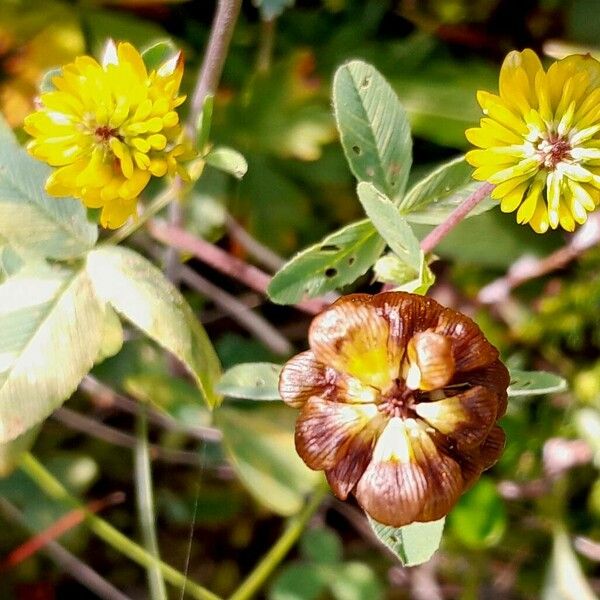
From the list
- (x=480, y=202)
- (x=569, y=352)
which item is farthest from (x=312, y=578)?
(x=480, y=202)

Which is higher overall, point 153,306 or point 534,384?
point 153,306

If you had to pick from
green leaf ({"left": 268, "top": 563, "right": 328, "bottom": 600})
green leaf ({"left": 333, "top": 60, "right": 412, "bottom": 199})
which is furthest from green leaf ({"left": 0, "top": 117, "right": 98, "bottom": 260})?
green leaf ({"left": 268, "top": 563, "right": 328, "bottom": 600})

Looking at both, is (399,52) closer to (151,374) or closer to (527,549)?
(151,374)

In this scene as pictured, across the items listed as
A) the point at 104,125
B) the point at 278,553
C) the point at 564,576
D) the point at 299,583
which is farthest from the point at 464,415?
the point at 564,576

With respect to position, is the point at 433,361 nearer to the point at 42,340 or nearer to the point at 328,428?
the point at 328,428

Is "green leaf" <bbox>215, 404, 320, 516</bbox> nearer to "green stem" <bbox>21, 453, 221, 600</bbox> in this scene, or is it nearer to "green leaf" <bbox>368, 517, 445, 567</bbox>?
"green stem" <bbox>21, 453, 221, 600</bbox>

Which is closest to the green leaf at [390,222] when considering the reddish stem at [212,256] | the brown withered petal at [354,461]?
the brown withered petal at [354,461]
